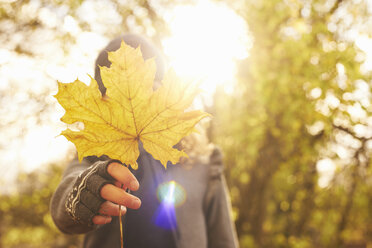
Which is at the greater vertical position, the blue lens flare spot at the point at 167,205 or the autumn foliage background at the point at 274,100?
the autumn foliage background at the point at 274,100

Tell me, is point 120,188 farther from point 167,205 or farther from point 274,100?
point 274,100

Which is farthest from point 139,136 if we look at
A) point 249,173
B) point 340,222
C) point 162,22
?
point 340,222

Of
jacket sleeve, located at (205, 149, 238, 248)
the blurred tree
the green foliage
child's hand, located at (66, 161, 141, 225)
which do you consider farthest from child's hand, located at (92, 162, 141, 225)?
the green foliage

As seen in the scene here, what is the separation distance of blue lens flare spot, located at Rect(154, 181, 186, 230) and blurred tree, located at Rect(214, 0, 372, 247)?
2084mm

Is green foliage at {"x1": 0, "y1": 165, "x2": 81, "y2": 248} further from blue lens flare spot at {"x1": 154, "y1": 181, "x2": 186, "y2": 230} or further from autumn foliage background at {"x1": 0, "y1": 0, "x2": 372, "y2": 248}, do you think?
blue lens flare spot at {"x1": 154, "y1": 181, "x2": 186, "y2": 230}

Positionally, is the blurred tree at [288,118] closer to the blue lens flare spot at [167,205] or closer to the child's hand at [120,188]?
the blue lens flare spot at [167,205]

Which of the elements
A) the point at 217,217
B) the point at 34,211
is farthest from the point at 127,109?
the point at 34,211

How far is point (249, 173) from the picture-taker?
3736 millimetres

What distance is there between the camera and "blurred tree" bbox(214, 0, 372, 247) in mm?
3027

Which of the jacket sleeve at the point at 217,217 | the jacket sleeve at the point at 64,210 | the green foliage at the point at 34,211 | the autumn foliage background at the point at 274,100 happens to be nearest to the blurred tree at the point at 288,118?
Answer: the autumn foliage background at the point at 274,100

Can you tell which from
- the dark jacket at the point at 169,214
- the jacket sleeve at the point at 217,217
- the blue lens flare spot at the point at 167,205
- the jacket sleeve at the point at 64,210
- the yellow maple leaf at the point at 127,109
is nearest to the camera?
the yellow maple leaf at the point at 127,109

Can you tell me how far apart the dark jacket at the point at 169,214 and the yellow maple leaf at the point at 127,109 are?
0.52 ft

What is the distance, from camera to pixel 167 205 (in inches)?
53.4

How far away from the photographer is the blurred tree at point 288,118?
3.03 m
